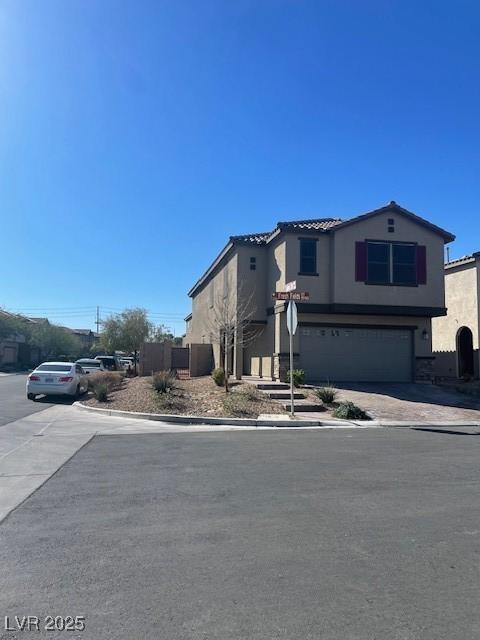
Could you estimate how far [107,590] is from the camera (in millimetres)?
4230

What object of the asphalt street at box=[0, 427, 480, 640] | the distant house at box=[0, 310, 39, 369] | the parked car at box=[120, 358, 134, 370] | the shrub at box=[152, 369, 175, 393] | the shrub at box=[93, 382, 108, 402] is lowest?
the asphalt street at box=[0, 427, 480, 640]

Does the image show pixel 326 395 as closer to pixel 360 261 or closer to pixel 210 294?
pixel 360 261

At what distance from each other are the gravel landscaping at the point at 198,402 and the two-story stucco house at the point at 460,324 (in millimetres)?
11739

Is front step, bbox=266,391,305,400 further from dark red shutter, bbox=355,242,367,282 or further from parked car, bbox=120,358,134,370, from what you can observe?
parked car, bbox=120,358,134,370

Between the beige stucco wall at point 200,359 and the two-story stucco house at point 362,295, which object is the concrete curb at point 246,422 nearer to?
the two-story stucco house at point 362,295

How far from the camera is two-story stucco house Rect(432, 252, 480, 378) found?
81.5 ft

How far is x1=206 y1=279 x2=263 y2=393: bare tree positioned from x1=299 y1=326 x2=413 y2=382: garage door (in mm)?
2760

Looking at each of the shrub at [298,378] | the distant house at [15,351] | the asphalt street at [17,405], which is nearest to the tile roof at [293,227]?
the shrub at [298,378]

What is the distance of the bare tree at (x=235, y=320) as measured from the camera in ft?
74.2

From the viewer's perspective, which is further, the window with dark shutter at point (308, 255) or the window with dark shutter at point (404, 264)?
the window with dark shutter at point (404, 264)

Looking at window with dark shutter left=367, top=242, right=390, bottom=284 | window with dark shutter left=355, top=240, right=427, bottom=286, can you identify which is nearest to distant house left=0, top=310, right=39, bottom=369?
window with dark shutter left=355, top=240, right=427, bottom=286

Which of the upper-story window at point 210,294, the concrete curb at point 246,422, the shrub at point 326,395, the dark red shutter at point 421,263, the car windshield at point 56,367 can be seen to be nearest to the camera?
the concrete curb at point 246,422

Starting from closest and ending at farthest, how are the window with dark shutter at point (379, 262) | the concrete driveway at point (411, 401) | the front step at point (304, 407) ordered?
the concrete driveway at point (411, 401)
the front step at point (304, 407)
the window with dark shutter at point (379, 262)

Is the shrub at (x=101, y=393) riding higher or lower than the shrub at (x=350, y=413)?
higher
